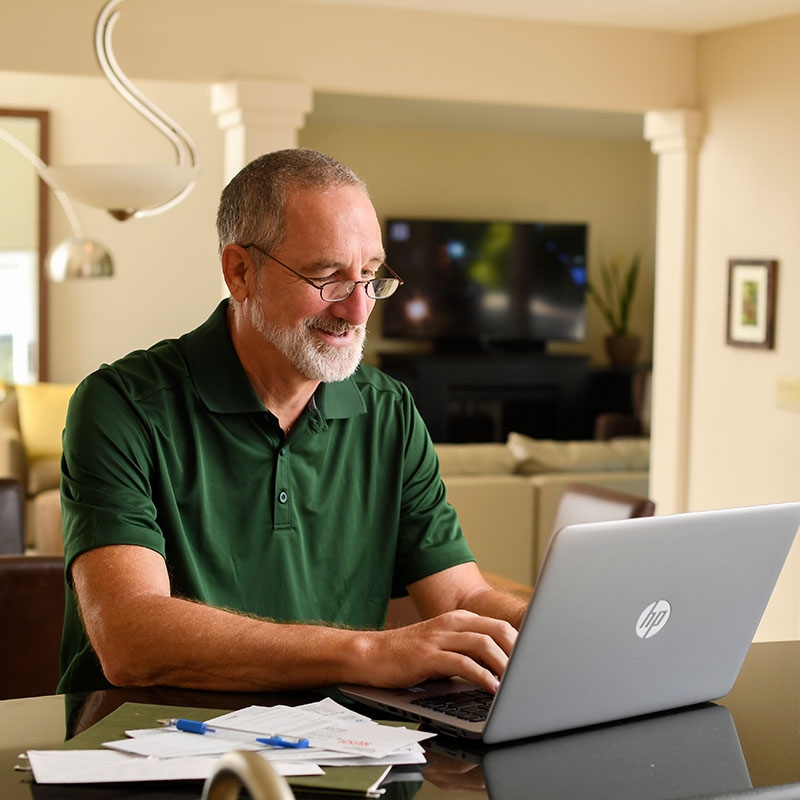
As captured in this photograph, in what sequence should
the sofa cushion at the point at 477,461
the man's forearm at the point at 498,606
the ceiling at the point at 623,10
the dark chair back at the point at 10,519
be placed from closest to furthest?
the man's forearm at the point at 498,606 < the dark chair back at the point at 10,519 < the ceiling at the point at 623,10 < the sofa cushion at the point at 477,461

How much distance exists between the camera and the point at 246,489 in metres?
1.62

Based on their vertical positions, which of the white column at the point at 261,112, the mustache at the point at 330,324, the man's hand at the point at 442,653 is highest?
the white column at the point at 261,112

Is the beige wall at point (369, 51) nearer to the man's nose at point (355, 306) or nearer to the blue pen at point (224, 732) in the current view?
the man's nose at point (355, 306)

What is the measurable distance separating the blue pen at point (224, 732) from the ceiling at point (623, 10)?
342cm

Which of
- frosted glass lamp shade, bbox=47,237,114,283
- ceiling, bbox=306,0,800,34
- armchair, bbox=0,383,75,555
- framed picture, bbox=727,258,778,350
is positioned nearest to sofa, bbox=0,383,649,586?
armchair, bbox=0,383,75,555

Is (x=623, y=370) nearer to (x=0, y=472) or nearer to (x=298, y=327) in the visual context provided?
(x=0, y=472)

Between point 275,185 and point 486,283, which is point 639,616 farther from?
point 486,283

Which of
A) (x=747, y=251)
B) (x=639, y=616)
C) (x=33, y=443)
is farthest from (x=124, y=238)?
(x=639, y=616)

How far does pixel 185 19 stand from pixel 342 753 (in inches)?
136

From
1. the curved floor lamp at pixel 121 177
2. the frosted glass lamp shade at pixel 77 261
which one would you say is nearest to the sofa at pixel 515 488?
the frosted glass lamp shade at pixel 77 261

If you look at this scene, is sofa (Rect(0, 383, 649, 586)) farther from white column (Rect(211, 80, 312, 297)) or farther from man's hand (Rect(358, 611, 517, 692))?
man's hand (Rect(358, 611, 517, 692))

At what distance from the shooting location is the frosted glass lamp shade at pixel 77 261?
628 centimetres

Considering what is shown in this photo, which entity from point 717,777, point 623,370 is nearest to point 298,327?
point 717,777

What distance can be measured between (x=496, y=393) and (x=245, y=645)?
27.6 feet
